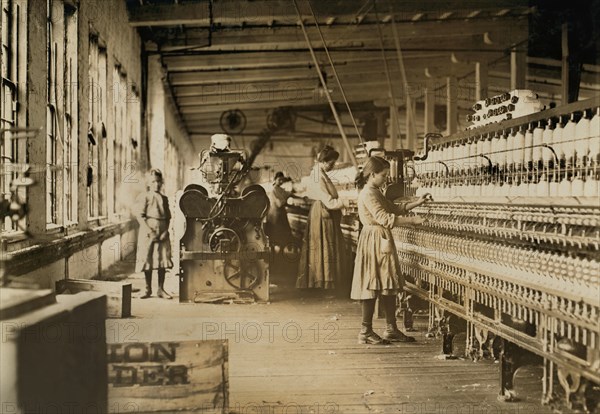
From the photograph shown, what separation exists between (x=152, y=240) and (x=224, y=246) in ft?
3.22

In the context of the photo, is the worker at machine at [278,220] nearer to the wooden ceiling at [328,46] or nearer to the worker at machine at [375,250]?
the wooden ceiling at [328,46]

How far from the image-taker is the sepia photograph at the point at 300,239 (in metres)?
3.41

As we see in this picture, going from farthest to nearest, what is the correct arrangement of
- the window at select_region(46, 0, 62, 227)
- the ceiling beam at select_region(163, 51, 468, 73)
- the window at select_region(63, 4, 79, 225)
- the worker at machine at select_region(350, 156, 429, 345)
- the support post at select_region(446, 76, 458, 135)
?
the ceiling beam at select_region(163, 51, 468, 73)
the support post at select_region(446, 76, 458, 135)
the window at select_region(63, 4, 79, 225)
the window at select_region(46, 0, 62, 227)
the worker at machine at select_region(350, 156, 429, 345)

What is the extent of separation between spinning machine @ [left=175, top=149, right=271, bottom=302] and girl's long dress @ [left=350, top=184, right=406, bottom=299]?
2.21 meters

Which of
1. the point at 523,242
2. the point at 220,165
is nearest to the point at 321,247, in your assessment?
the point at 220,165

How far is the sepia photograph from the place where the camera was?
3.41m

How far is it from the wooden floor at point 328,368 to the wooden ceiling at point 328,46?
3.93m

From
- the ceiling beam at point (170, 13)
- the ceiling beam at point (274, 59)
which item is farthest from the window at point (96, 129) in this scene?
the ceiling beam at point (274, 59)

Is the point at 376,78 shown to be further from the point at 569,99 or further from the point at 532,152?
the point at 532,152

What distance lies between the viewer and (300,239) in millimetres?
11328

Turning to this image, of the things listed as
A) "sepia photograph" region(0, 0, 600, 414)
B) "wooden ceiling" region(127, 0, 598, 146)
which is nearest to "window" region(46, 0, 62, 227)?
"sepia photograph" region(0, 0, 600, 414)

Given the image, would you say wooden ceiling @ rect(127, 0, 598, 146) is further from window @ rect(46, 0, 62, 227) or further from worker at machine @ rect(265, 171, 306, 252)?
window @ rect(46, 0, 62, 227)

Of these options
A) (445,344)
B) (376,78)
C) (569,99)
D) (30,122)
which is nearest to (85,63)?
(30,122)

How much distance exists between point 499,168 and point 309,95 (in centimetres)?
1230
